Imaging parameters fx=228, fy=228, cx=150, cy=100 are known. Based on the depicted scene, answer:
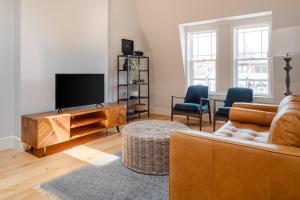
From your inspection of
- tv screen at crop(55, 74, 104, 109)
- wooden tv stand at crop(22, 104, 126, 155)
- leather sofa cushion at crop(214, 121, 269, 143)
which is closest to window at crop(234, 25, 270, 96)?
leather sofa cushion at crop(214, 121, 269, 143)

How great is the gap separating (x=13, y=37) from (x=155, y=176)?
2.74 meters

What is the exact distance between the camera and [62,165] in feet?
8.95

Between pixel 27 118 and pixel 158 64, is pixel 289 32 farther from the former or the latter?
pixel 27 118

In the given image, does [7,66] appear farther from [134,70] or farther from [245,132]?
[245,132]

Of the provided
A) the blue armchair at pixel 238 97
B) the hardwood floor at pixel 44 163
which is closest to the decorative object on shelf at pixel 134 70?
the hardwood floor at pixel 44 163

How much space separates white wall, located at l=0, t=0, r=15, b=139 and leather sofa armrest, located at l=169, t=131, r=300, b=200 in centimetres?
276

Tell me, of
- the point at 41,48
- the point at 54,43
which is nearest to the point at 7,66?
the point at 41,48

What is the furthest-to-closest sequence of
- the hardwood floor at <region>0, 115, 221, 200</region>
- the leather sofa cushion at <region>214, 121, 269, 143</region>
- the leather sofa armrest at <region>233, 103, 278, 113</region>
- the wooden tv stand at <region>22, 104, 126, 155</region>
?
the wooden tv stand at <region>22, 104, 126, 155</region> → the leather sofa armrest at <region>233, 103, 278, 113</region> → the leather sofa cushion at <region>214, 121, 269, 143</region> → the hardwood floor at <region>0, 115, 221, 200</region>

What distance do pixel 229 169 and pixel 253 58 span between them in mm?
3958

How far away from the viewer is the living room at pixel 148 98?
1381 millimetres

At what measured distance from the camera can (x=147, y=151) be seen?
8.06 feet

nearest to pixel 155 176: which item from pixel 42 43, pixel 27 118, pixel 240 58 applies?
pixel 27 118

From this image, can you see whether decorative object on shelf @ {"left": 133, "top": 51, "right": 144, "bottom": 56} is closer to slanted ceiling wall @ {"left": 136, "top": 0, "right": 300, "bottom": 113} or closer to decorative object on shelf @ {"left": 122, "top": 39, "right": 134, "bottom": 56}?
decorative object on shelf @ {"left": 122, "top": 39, "right": 134, "bottom": 56}

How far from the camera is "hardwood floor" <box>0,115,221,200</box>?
86.0 inches
